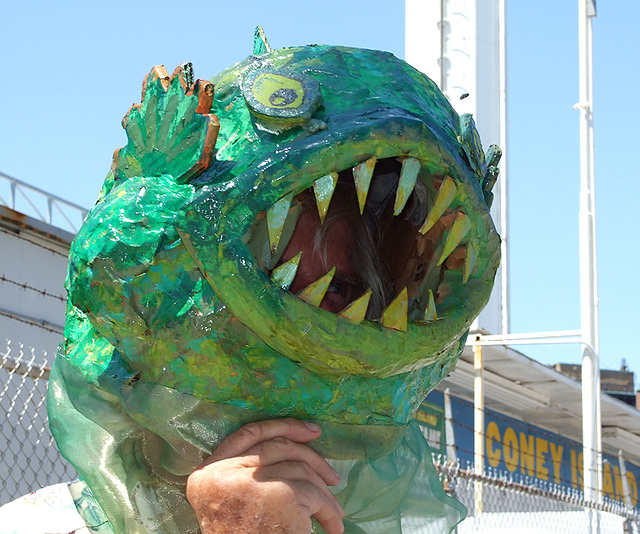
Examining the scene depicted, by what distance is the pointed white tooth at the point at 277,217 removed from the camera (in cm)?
112

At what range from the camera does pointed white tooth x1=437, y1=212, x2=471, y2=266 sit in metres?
1.17

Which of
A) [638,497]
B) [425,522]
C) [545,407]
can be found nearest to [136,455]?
[425,522]

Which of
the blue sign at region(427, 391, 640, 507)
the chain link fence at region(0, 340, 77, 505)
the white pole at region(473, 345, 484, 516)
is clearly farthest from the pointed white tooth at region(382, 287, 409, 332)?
the blue sign at region(427, 391, 640, 507)

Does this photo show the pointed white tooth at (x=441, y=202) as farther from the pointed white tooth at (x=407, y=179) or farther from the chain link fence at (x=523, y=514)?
the chain link fence at (x=523, y=514)

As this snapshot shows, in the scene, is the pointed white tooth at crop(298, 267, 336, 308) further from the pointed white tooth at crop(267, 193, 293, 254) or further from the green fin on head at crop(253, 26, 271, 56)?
the green fin on head at crop(253, 26, 271, 56)

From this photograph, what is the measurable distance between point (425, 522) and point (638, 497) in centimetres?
1110

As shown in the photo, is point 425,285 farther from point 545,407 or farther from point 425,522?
point 545,407

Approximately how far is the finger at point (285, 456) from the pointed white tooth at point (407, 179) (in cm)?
34

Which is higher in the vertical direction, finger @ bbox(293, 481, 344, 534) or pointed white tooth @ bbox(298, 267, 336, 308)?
pointed white tooth @ bbox(298, 267, 336, 308)

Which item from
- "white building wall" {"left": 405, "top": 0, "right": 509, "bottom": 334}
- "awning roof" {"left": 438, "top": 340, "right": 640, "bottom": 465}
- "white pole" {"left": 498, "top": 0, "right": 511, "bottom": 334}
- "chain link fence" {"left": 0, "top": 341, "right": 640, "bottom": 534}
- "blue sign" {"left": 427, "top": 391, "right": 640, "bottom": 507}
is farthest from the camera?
"blue sign" {"left": 427, "top": 391, "right": 640, "bottom": 507}

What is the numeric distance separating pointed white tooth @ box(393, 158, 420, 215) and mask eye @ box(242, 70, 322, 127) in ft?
0.46

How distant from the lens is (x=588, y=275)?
7.88 meters

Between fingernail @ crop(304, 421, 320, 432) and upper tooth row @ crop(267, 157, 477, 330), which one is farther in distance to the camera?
fingernail @ crop(304, 421, 320, 432)

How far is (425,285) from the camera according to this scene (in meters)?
1.27
